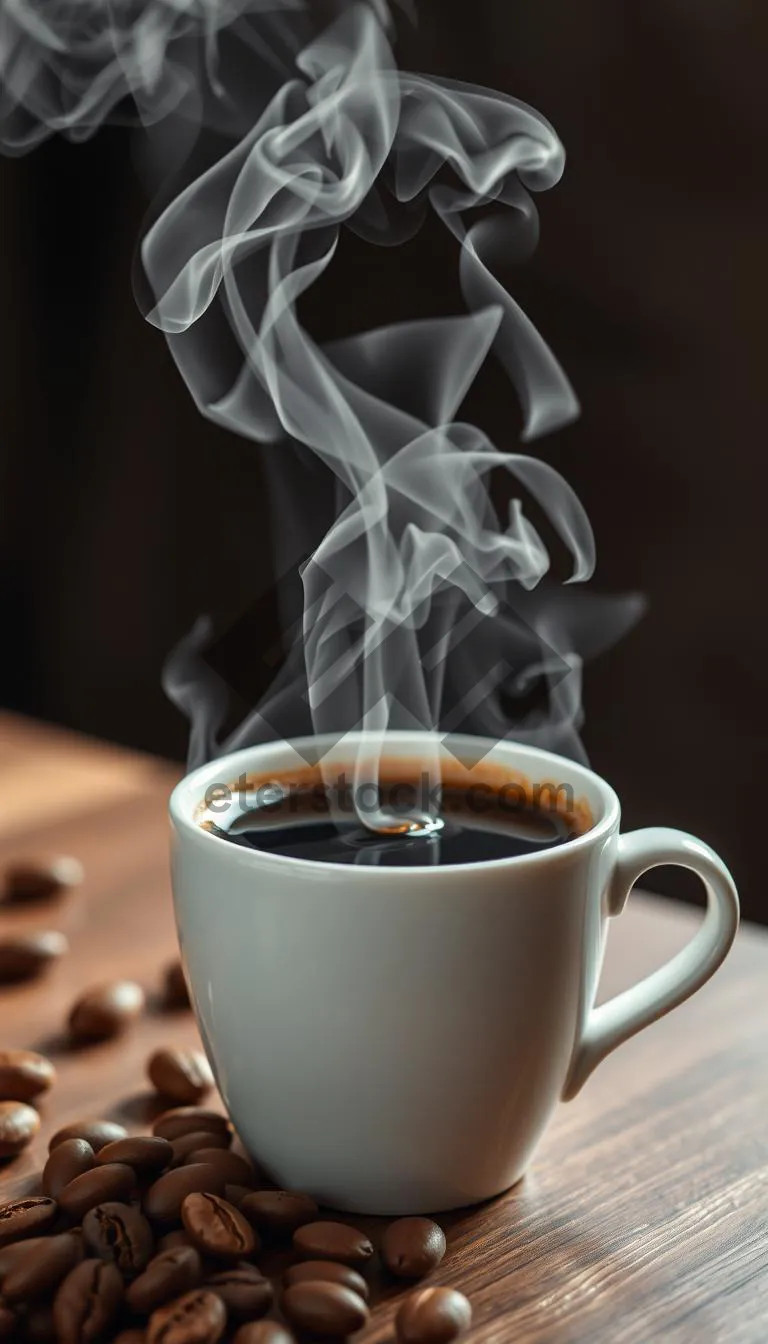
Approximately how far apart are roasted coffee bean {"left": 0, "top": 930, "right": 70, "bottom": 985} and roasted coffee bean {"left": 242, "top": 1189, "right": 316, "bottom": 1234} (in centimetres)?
36

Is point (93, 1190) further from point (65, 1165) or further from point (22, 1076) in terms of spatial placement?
point (22, 1076)

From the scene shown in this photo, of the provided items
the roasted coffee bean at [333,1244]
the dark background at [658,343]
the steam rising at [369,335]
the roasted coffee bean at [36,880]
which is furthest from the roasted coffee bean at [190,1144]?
the dark background at [658,343]

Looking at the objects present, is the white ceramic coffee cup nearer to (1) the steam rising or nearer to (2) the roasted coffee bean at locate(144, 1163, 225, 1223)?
(2) the roasted coffee bean at locate(144, 1163, 225, 1223)

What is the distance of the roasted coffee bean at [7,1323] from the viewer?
646mm

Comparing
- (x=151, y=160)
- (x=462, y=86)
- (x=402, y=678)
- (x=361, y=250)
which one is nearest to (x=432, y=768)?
(x=402, y=678)

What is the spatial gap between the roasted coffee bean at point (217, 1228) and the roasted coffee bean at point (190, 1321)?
0.04 meters

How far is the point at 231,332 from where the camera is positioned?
2359mm

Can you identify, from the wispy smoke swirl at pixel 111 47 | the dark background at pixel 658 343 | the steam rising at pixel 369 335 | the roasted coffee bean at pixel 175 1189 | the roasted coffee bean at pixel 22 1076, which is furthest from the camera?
the dark background at pixel 658 343

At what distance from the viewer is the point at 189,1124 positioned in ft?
2.74

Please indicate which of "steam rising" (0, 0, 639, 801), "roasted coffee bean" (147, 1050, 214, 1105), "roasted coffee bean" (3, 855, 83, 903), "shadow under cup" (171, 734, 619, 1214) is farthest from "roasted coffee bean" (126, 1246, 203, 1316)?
"roasted coffee bean" (3, 855, 83, 903)

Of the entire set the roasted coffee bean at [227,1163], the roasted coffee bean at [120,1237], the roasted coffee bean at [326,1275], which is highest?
the roasted coffee bean at [326,1275]

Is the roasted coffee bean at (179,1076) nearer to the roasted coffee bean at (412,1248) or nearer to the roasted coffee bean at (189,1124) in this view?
the roasted coffee bean at (189,1124)

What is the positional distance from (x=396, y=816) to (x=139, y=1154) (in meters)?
0.24

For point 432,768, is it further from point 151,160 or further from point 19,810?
point 151,160
